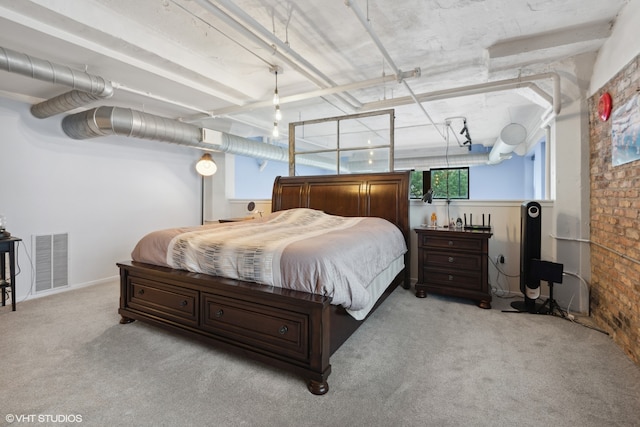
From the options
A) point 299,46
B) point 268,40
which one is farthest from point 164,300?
point 299,46

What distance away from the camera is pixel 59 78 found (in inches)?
103

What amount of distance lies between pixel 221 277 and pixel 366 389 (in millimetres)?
1260

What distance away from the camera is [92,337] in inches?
101

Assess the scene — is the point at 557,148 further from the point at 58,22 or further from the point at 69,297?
the point at 69,297

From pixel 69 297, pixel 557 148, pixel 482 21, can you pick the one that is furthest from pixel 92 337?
pixel 557 148

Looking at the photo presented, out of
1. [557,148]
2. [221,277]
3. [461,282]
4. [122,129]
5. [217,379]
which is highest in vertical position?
[122,129]

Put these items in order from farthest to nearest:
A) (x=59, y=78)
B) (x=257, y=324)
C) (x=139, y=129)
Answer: (x=139, y=129), (x=59, y=78), (x=257, y=324)

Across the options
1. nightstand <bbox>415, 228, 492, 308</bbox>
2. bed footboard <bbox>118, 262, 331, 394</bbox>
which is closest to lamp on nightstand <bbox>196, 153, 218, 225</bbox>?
bed footboard <bbox>118, 262, 331, 394</bbox>

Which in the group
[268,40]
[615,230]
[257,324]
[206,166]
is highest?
[268,40]

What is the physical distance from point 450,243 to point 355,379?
2.04m

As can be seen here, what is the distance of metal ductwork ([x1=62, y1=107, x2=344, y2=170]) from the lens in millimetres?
3600

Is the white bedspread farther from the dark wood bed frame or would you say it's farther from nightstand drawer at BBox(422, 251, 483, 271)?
nightstand drawer at BBox(422, 251, 483, 271)

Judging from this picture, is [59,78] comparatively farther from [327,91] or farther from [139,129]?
[327,91]

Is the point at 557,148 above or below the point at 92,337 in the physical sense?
above
